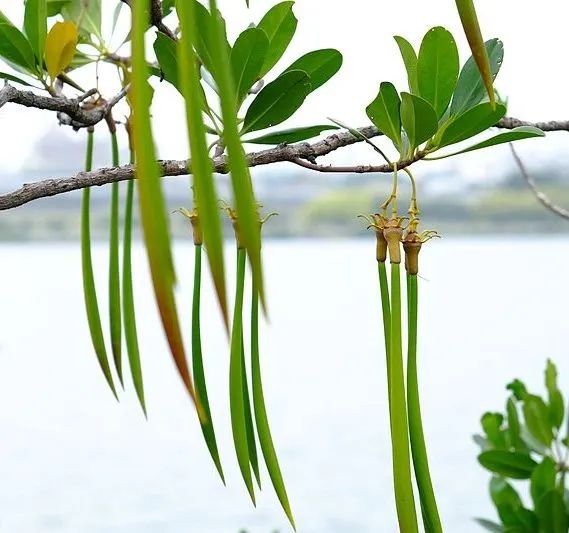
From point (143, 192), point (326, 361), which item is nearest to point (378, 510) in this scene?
point (326, 361)

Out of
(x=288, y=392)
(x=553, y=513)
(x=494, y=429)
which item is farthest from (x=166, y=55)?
(x=288, y=392)

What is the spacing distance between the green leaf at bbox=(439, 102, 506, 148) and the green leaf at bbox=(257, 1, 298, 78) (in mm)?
119

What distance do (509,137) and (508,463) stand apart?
750mm

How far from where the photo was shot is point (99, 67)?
69 cm

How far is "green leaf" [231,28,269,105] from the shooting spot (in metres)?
0.50

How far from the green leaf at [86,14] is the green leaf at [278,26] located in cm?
18

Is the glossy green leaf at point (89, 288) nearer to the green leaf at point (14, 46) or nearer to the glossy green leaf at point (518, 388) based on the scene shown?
the green leaf at point (14, 46)

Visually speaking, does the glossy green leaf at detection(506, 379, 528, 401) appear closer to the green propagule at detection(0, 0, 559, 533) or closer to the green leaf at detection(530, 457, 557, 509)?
the green leaf at detection(530, 457, 557, 509)

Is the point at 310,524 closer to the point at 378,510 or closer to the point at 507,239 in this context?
the point at 378,510

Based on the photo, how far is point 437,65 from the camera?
0.50m

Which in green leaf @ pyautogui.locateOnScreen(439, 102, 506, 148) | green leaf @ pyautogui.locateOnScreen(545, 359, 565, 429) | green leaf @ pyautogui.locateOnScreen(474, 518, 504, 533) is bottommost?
green leaf @ pyautogui.locateOnScreen(474, 518, 504, 533)

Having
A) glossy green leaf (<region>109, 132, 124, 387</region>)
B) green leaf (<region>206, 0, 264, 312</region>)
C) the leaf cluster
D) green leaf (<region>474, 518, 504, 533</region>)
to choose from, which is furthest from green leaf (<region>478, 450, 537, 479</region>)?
green leaf (<region>206, 0, 264, 312</region>)

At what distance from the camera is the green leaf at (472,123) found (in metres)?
0.48

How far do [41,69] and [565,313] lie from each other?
9.12 feet
